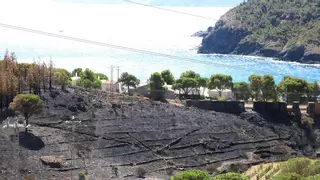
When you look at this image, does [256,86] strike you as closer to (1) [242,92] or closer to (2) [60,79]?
(1) [242,92]

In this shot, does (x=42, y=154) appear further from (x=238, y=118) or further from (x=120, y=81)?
(x=120, y=81)

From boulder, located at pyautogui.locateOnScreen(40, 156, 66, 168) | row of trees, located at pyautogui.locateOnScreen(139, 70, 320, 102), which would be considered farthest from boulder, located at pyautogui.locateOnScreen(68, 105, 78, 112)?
row of trees, located at pyautogui.locateOnScreen(139, 70, 320, 102)

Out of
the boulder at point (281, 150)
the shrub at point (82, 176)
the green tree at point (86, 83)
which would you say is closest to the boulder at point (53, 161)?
the shrub at point (82, 176)

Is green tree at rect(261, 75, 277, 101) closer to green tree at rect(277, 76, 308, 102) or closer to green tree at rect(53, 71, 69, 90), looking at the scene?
green tree at rect(277, 76, 308, 102)

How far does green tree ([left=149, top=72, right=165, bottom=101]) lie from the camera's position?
33.8m

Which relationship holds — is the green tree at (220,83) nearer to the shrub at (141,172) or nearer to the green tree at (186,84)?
the green tree at (186,84)

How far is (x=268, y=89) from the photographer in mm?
35125

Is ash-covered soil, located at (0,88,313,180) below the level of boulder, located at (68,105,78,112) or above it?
below

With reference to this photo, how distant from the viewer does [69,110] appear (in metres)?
26.1

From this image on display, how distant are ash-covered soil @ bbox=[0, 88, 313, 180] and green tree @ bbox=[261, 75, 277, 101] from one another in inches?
188

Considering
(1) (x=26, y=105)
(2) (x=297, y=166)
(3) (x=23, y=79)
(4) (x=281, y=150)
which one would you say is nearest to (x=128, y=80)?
(3) (x=23, y=79)

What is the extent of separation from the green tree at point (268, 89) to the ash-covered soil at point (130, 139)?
4765 millimetres

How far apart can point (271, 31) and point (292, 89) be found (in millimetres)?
70939

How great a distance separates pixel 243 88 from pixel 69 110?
1410cm
